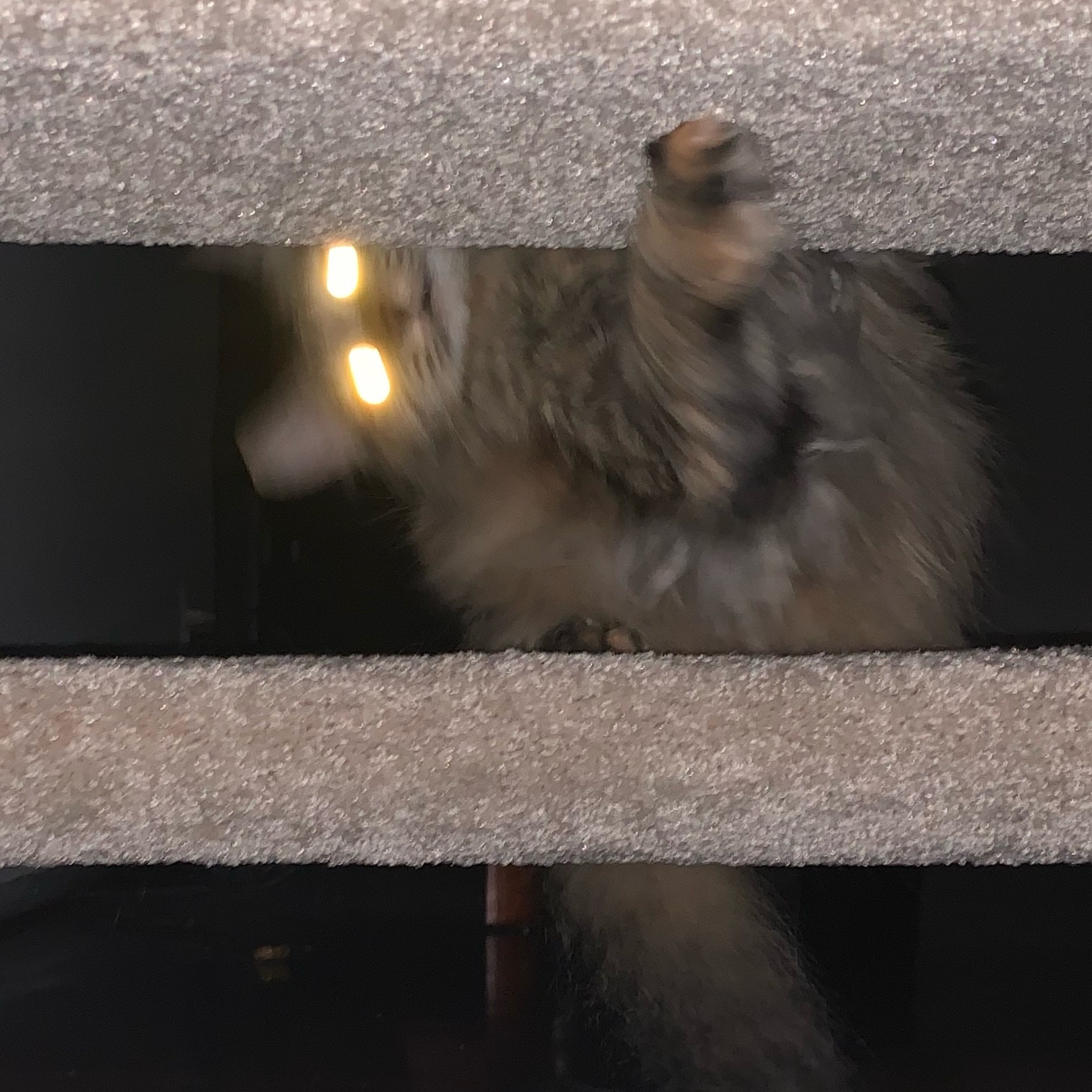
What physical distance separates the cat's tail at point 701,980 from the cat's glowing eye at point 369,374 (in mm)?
506

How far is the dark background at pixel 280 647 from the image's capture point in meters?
1.04

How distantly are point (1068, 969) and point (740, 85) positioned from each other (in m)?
0.88

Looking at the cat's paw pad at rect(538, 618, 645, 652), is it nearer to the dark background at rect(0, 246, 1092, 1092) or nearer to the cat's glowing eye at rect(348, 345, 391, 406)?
the dark background at rect(0, 246, 1092, 1092)

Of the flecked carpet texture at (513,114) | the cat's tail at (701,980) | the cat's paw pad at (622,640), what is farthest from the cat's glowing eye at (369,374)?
the cat's tail at (701,980)

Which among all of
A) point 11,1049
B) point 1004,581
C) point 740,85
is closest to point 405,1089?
point 11,1049

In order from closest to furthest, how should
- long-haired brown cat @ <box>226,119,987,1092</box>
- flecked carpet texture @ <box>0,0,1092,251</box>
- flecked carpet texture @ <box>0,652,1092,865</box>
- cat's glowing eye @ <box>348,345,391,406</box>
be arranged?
flecked carpet texture @ <box>0,0,1092,251</box> → flecked carpet texture @ <box>0,652,1092,865</box> → long-haired brown cat @ <box>226,119,987,1092</box> → cat's glowing eye @ <box>348,345,391,406</box>

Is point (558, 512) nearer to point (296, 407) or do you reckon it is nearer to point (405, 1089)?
point (296, 407)

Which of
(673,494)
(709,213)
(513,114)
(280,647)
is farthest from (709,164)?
(280,647)

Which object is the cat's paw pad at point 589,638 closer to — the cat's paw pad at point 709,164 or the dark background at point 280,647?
the dark background at point 280,647

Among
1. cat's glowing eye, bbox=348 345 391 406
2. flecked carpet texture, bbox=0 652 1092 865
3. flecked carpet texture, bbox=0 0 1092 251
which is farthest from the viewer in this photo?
cat's glowing eye, bbox=348 345 391 406

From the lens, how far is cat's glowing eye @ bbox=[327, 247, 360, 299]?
3.45ft

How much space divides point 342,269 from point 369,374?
0.36 ft

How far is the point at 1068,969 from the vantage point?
3.46 ft

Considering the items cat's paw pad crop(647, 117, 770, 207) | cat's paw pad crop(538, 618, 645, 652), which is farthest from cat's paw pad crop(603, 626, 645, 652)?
cat's paw pad crop(647, 117, 770, 207)
